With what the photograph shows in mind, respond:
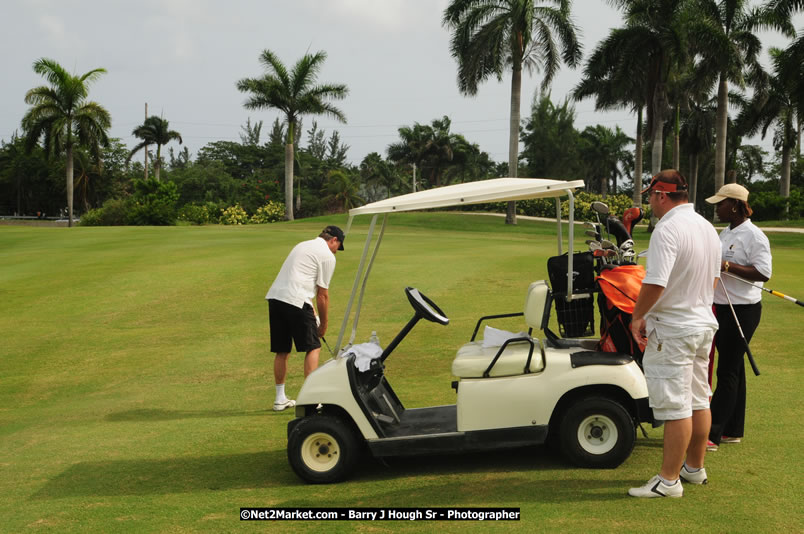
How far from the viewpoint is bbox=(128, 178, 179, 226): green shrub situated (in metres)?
43.8

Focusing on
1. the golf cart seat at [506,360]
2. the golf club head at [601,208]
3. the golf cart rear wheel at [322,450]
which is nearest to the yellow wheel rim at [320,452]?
the golf cart rear wheel at [322,450]

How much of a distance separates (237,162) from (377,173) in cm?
1996

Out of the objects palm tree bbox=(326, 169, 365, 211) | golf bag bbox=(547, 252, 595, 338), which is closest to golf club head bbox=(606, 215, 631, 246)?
golf bag bbox=(547, 252, 595, 338)

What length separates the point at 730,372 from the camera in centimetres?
495

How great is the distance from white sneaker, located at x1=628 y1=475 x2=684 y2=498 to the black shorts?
3.32 metres

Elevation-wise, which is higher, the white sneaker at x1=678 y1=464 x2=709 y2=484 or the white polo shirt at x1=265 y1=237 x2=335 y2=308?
the white polo shirt at x1=265 y1=237 x2=335 y2=308

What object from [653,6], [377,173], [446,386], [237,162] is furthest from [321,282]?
[237,162]

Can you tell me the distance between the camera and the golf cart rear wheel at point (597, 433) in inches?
178

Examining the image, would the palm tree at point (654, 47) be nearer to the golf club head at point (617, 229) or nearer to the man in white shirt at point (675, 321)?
the golf club head at point (617, 229)

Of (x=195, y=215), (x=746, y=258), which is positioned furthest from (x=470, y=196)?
(x=195, y=215)

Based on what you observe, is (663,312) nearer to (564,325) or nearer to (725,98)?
(564,325)

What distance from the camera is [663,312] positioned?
3941 millimetres

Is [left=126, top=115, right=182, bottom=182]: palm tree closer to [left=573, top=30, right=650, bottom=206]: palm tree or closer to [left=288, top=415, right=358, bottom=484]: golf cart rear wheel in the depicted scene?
[left=573, top=30, right=650, bottom=206]: palm tree

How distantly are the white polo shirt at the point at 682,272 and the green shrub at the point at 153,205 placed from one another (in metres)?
42.8
